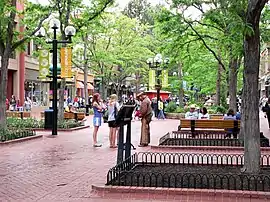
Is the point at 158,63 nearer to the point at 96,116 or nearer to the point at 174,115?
the point at 174,115

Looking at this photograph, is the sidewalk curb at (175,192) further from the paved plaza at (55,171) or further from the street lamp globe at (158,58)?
the street lamp globe at (158,58)

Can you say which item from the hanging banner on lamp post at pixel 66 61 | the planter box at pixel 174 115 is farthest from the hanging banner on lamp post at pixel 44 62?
the planter box at pixel 174 115

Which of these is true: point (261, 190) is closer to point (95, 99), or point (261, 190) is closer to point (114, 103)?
point (114, 103)

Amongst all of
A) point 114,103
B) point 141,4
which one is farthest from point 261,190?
point 141,4

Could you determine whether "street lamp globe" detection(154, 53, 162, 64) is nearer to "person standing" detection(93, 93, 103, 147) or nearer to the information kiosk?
"person standing" detection(93, 93, 103, 147)

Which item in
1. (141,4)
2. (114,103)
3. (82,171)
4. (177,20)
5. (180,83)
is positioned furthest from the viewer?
(141,4)

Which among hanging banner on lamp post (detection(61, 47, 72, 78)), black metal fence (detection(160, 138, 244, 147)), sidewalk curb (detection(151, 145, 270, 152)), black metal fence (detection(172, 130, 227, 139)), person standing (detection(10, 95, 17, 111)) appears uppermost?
hanging banner on lamp post (detection(61, 47, 72, 78))

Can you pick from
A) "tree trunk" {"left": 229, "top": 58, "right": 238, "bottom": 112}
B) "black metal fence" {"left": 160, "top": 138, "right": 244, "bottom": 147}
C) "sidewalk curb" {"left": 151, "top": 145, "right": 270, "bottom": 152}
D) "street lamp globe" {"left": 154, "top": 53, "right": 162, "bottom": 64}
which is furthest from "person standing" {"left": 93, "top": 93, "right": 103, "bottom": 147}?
"street lamp globe" {"left": 154, "top": 53, "right": 162, "bottom": 64}

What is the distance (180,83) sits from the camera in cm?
3834

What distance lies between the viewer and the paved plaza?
285 inches

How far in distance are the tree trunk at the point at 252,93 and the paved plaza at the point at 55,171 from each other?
169 cm

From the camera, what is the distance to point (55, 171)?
31.6 ft

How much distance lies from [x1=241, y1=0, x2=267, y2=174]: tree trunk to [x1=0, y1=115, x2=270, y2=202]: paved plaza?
5.54 feet

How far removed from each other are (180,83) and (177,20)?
20.1 meters
